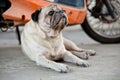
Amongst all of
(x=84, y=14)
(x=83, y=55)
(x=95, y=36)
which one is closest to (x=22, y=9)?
(x=84, y=14)

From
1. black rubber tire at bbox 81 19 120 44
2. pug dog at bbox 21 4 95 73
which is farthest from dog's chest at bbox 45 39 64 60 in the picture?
black rubber tire at bbox 81 19 120 44

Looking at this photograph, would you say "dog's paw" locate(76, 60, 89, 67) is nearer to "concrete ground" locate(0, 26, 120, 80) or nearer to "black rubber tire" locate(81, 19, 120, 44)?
"concrete ground" locate(0, 26, 120, 80)

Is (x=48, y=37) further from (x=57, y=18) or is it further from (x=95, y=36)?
(x=95, y=36)

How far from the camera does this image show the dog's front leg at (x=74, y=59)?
14.6 ft

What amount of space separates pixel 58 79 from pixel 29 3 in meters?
1.44

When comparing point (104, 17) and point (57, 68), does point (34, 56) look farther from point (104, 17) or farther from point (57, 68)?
point (104, 17)

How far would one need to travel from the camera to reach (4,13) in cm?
516

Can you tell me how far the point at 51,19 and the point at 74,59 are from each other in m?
0.47

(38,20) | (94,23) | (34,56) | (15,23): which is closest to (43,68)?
(34,56)

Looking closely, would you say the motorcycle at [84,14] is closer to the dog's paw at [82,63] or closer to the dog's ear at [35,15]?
the dog's ear at [35,15]

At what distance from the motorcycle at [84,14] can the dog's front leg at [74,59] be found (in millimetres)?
787

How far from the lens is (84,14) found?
5.46 m

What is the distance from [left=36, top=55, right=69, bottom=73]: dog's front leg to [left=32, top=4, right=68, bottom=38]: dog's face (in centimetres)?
30

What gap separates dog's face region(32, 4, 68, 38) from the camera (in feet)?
14.8
